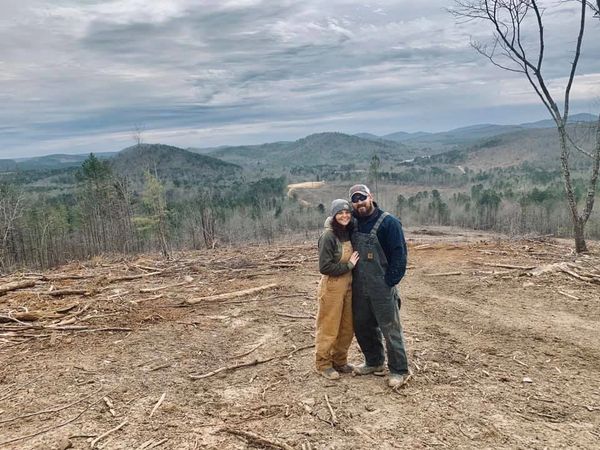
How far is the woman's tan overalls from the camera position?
415cm

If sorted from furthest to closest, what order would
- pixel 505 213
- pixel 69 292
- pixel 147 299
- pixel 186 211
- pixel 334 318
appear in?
pixel 505 213, pixel 186 211, pixel 69 292, pixel 147 299, pixel 334 318

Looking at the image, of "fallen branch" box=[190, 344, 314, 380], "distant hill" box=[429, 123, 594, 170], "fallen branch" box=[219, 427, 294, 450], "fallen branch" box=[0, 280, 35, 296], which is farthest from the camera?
"distant hill" box=[429, 123, 594, 170]

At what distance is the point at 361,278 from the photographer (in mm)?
4066

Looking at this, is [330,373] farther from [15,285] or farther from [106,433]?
[15,285]

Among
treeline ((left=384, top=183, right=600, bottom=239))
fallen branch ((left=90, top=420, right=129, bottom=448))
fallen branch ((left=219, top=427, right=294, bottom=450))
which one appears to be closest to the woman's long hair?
fallen branch ((left=219, top=427, right=294, bottom=450))

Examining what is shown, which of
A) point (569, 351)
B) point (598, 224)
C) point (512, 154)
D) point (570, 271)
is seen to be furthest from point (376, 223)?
point (512, 154)

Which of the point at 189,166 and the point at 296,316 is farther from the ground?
the point at 189,166

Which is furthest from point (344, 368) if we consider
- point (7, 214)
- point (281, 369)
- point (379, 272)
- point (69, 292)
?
point (7, 214)

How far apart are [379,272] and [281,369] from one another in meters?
1.58

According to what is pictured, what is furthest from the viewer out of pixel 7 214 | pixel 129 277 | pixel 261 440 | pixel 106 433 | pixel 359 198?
pixel 7 214

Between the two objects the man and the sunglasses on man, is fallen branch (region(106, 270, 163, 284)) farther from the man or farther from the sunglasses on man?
the sunglasses on man

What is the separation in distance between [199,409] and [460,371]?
8.48 feet

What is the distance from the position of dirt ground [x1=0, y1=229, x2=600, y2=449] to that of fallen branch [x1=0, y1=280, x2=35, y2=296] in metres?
0.14

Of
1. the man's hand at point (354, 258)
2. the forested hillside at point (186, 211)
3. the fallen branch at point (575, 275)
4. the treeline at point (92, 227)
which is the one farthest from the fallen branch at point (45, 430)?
the treeline at point (92, 227)
